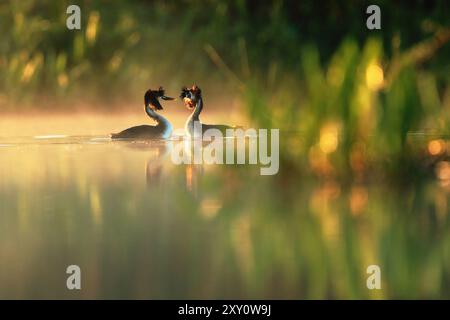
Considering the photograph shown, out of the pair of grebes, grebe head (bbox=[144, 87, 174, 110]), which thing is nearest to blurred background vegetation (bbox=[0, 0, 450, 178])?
the pair of grebes

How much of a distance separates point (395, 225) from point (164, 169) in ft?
9.97

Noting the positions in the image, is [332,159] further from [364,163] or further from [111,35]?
[111,35]

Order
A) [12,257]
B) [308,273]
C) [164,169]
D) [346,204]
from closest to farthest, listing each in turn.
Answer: [308,273] < [12,257] < [346,204] < [164,169]

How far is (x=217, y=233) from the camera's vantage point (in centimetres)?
550

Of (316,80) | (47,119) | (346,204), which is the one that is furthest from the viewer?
(47,119)

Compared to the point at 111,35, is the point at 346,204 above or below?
below

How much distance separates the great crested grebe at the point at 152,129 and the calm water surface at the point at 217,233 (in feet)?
9.37

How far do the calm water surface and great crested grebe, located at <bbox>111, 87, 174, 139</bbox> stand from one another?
2.86 meters

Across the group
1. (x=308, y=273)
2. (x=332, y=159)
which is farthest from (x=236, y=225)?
(x=332, y=159)

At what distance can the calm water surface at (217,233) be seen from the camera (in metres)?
4.40

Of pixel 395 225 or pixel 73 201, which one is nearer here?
pixel 395 225

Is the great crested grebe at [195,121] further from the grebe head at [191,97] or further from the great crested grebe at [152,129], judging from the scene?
the great crested grebe at [152,129]

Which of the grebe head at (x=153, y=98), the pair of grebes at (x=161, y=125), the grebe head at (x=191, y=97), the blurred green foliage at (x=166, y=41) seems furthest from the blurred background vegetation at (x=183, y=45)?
the grebe head at (x=153, y=98)

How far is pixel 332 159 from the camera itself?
7.29 meters
